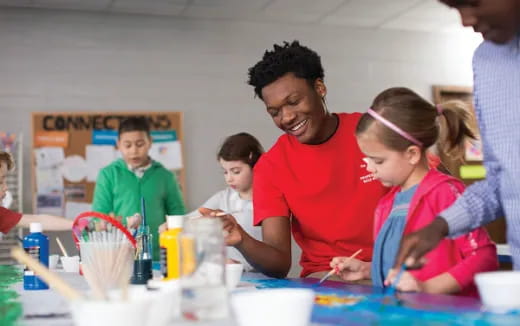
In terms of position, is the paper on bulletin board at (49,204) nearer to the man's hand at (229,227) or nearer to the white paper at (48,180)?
the white paper at (48,180)

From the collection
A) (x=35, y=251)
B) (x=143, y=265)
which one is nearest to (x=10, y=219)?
(x=35, y=251)

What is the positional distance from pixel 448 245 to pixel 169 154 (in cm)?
371

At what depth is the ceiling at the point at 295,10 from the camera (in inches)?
192

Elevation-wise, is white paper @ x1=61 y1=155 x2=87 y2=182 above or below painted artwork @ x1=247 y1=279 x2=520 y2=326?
above

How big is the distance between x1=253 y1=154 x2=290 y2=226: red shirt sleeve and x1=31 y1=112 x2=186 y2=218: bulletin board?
2.98m

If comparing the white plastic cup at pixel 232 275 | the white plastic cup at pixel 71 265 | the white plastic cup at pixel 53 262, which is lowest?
the white plastic cup at pixel 53 262

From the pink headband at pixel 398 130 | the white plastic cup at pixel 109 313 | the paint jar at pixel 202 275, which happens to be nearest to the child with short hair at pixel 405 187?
the pink headband at pixel 398 130

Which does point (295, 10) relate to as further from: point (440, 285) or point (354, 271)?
point (440, 285)

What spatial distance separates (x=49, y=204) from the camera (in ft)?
15.6

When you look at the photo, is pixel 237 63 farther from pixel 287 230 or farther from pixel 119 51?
pixel 287 230

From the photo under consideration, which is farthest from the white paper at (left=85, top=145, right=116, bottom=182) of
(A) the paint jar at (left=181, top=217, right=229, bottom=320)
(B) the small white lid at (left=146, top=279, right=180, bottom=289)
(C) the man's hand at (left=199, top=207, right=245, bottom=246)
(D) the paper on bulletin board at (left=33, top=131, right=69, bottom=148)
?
(A) the paint jar at (left=181, top=217, right=229, bottom=320)

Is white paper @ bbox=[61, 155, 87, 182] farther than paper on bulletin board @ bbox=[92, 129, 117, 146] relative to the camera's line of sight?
No

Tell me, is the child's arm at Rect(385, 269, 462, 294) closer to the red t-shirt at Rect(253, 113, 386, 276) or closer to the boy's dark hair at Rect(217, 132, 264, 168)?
the red t-shirt at Rect(253, 113, 386, 276)

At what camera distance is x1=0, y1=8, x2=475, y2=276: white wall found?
4.86 metres
